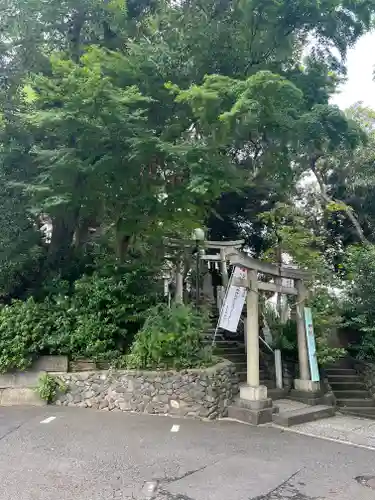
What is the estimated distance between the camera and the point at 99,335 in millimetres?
8094

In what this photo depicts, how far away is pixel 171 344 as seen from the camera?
7.38 m

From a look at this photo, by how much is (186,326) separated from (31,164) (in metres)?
5.06

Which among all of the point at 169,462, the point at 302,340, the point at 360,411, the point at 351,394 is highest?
the point at 302,340

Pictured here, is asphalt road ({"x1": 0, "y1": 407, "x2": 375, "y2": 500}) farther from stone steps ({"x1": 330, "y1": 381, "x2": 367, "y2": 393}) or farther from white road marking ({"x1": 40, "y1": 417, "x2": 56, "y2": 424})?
stone steps ({"x1": 330, "y1": 381, "x2": 367, "y2": 393})

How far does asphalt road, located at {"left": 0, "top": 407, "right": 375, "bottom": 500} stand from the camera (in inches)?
157

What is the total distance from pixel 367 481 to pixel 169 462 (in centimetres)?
229

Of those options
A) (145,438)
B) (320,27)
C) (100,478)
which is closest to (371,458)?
(145,438)

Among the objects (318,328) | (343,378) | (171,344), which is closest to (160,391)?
(171,344)

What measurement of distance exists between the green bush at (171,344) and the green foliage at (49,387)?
154 centimetres

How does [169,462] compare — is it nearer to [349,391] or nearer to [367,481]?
[367,481]

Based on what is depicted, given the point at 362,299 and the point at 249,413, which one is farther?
the point at 362,299

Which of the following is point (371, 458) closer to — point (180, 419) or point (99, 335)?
point (180, 419)

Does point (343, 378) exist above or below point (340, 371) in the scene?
below

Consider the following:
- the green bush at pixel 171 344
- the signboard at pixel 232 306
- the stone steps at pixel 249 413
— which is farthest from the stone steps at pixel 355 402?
the green bush at pixel 171 344
